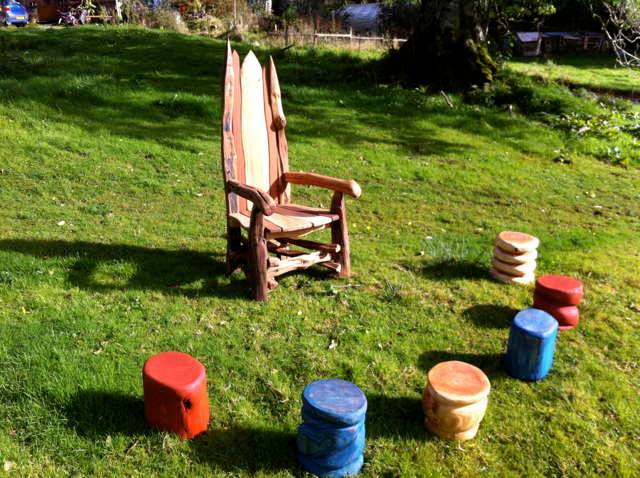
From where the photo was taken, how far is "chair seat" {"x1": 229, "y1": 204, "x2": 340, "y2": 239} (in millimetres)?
4348

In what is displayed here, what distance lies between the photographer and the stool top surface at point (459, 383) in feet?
9.81

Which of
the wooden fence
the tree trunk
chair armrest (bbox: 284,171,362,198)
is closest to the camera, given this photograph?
chair armrest (bbox: 284,171,362,198)

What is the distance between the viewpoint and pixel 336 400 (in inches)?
109

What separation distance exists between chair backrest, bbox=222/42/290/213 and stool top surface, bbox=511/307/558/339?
7.71ft

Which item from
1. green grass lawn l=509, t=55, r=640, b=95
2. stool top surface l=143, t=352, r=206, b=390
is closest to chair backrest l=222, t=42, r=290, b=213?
stool top surface l=143, t=352, r=206, b=390

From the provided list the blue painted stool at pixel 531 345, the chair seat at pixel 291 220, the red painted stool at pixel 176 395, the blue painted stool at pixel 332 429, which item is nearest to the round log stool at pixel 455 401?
the blue painted stool at pixel 332 429

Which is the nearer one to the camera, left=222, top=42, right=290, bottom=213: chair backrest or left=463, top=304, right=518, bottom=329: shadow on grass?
left=463, top=304, right=518, bottom=329: shadow on grass

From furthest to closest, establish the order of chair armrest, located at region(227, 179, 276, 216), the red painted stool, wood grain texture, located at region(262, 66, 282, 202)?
wood grain texture, located at region(262, 66, 282, 202)
chair armrest, located at region(227, 179, 276, 216)
the red painted stool

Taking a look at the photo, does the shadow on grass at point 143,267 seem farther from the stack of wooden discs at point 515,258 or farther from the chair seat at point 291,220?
the stack of wooden discs at point 515,258

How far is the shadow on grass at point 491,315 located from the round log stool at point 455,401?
1.26 metres

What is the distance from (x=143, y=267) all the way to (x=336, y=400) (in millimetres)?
2705

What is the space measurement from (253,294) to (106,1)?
23.3 meters

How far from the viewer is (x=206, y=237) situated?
5742 mm

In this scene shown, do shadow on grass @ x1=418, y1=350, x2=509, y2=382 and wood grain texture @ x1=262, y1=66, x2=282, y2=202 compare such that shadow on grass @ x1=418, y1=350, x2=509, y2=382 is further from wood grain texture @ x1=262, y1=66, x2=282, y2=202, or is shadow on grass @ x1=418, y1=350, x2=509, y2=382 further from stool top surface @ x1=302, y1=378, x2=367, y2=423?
wood grain texture @ x1=262, y1=66, x2=282, y2=202
